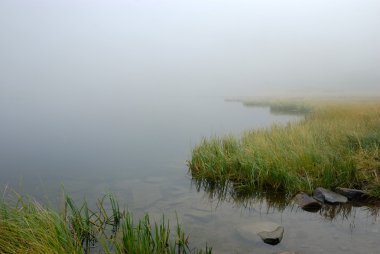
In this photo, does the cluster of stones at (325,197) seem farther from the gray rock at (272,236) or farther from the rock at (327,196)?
the gray rock at (272,236)

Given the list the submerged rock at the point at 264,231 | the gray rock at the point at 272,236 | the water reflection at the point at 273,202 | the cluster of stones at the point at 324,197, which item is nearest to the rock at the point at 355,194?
the cluster of stones at the point at 324,197

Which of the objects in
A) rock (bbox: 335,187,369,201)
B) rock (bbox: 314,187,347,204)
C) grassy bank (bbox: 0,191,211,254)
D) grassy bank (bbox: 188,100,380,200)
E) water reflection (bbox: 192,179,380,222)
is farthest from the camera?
grassy bank (bbox: 188,100,380,200)

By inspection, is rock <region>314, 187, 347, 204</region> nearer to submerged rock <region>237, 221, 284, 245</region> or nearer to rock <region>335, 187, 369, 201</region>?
rock <region>335, 187, 369, 201</region>

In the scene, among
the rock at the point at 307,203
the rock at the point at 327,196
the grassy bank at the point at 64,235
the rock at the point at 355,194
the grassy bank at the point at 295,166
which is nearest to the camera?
the grassy bank at the point at 64,235

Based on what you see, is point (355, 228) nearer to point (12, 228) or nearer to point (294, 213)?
→ point (294, 213)

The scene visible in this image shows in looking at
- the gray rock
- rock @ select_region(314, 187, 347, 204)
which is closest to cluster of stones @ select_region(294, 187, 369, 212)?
rock @ select_region(314, 187, 347, 204)

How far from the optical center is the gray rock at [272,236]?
680 cm

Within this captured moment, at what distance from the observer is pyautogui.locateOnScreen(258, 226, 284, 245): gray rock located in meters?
6.80

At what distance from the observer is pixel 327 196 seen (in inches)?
349

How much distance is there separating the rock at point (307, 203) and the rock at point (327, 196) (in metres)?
0.27

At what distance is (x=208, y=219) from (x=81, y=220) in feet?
10.1

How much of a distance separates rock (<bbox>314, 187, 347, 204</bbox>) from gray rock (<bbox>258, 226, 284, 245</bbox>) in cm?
232

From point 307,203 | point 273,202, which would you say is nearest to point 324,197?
point 307,203

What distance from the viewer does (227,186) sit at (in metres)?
10.7
